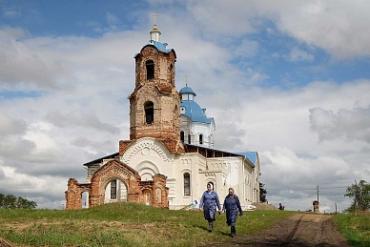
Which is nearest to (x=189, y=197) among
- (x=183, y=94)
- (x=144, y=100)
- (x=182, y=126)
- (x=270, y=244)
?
(x=144, y=100)

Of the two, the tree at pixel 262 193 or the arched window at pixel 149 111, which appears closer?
the arched window at pixel 149 111

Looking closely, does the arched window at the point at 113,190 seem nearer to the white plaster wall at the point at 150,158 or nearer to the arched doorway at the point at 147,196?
the white plaster wall at the point at 150,158

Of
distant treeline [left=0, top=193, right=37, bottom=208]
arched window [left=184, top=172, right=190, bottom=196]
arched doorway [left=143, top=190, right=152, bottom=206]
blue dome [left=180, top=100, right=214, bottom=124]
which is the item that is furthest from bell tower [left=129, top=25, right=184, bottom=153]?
distant treeline [left=0, top=193, right=37, bottom=208]

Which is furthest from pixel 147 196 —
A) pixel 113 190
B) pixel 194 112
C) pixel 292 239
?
pixel 292 239

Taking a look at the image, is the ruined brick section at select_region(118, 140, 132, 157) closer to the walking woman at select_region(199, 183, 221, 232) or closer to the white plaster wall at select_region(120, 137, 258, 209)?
the white plaster wall at select_region(120, 137, 258, 209)

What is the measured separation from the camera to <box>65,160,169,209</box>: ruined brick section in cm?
4159

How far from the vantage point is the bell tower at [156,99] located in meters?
45.8

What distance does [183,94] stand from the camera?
59.7 meters

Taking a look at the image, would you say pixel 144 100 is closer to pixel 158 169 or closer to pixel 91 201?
pixel 158 169

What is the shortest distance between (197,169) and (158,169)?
322 cm

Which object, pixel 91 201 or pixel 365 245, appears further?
pixel 91 201

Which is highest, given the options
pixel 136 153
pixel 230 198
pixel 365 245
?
pixel 136 153

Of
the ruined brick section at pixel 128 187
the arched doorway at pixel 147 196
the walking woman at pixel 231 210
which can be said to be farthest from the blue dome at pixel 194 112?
the walking woman at pixel 231 210

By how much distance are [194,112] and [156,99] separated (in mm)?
12227
